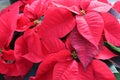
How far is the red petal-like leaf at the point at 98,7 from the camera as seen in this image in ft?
1.33

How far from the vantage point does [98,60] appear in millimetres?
389

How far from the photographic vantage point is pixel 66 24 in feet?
1.30

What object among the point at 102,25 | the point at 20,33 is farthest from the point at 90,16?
the point at 20,33

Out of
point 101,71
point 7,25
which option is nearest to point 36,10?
point 7,25

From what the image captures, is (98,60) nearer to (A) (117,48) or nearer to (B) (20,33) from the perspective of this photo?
(A) (117,48)

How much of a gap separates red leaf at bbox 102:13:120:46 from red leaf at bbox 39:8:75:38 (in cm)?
6

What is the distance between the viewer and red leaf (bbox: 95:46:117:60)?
0.39 m

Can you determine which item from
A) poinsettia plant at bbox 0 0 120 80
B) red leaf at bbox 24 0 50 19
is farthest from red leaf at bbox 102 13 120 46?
red leaf at bbox 24 0 50 19

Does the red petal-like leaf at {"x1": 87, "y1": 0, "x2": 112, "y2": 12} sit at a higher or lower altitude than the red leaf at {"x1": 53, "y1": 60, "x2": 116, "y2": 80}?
higher

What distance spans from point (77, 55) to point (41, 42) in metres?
0.06

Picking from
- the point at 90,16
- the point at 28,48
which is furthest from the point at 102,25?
the point at 28,48

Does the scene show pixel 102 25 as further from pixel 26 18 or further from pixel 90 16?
pixel 26 18

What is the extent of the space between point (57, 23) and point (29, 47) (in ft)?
0.21

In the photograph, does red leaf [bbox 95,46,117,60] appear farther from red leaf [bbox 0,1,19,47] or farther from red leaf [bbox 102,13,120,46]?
red leaf [bbox 0,1,19,47]
